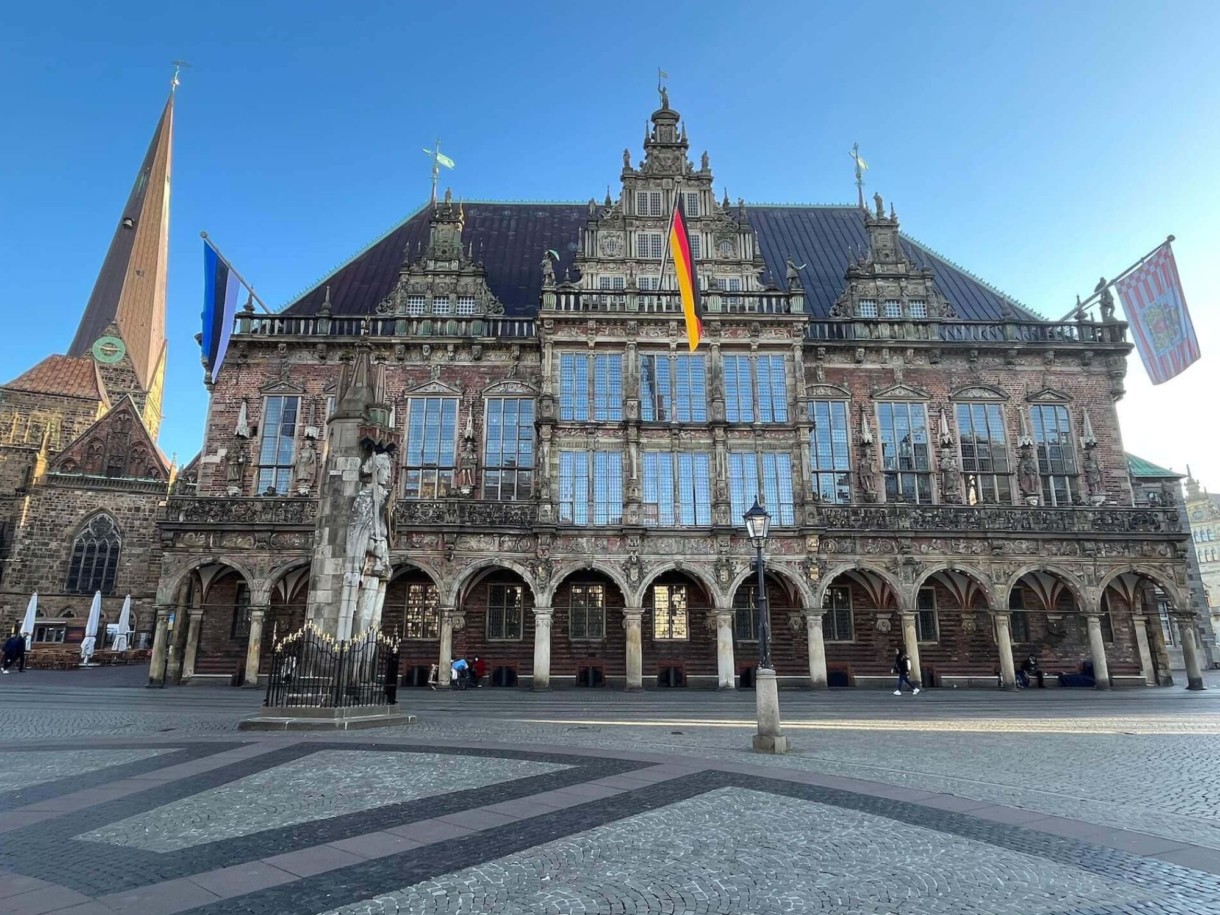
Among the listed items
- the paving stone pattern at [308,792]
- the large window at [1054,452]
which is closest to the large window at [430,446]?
the paving stone pattern at [308,792]

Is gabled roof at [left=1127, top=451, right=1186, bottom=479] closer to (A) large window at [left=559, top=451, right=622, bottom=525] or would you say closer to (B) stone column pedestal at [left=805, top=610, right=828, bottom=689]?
(B) stone column pedestal at [left=805, top=610, right=828, bottom=689]

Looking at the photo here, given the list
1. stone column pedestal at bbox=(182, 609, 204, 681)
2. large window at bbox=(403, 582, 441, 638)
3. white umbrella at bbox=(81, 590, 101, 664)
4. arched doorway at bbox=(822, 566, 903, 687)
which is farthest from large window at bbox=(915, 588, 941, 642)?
white umbrella at bbox=(81, 590, 101, 664)

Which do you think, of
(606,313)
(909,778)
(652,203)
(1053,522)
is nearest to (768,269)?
(652,203)

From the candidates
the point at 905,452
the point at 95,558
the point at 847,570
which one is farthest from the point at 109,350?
the point at 905,452

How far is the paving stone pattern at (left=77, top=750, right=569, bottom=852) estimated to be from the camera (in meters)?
6.45

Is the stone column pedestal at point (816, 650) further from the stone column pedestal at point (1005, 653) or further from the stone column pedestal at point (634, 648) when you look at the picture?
the stone column pedestal at point (1005, 653)

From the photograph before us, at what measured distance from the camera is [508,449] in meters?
29.9

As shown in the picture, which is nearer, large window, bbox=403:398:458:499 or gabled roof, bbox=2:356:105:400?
large window, bbox=403:398:458:499

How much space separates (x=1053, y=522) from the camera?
89.5 ft

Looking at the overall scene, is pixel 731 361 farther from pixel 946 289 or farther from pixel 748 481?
pixel 946 289

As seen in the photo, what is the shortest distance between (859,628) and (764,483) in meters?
7.09

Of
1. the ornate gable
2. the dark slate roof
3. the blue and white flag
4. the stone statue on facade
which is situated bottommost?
the stone statue on facade

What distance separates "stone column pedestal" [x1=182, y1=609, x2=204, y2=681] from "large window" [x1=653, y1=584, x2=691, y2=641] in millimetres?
16843

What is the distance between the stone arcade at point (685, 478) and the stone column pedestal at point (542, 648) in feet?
0.45
